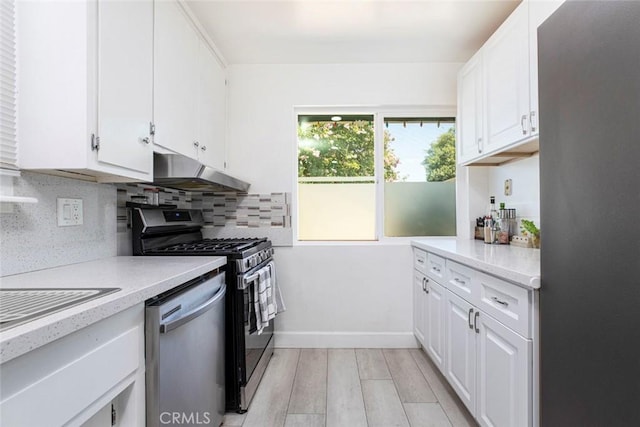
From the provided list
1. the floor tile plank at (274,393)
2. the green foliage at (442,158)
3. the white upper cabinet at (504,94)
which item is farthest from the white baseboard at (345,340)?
the white upper cabinet at (504,94)

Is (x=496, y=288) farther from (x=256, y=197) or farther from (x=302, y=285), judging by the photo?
(x=256, y=197)

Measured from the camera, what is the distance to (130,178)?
4.85 feet

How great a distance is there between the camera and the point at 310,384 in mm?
2094


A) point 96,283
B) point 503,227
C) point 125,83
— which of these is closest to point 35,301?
point 96,283

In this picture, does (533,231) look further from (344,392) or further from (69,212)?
(69,212)

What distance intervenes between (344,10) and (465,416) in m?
2.51

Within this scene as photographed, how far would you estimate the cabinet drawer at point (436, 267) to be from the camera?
6.64 feet

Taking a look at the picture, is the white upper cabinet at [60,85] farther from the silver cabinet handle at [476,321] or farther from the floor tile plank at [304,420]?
the silver cabinet handle at [476,321]

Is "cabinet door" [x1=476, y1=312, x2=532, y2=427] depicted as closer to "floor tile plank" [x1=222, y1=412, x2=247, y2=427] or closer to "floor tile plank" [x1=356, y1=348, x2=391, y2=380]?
"floor tile plank" [x1=356, y1=348, x2=391, y2=380]

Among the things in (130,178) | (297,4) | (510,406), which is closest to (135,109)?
(130,178)

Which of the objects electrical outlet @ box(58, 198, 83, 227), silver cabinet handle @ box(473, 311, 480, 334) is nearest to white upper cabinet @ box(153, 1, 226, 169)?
electrical outlet @ box(58, 198, 83, 227)

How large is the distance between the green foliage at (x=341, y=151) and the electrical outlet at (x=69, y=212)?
68.2 inches

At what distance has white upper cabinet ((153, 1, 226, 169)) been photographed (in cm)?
169

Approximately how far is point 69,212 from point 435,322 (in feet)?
7.10
